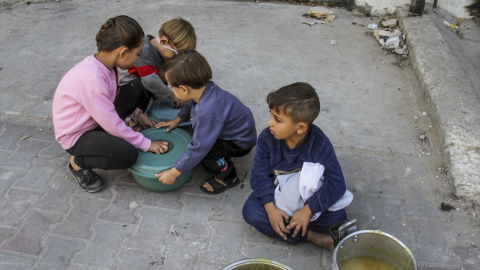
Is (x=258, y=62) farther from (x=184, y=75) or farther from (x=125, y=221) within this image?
(x=125, y=221)

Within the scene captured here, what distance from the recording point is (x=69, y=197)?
2650 mm

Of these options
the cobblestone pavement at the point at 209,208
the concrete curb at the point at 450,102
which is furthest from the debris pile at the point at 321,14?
the cobblestone pavement at the point at 209,208

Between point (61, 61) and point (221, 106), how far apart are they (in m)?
2.35

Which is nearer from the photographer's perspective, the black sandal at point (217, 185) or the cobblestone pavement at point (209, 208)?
the cobblestone pavement at point (209, 208)

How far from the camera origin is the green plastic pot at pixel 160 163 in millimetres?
2500

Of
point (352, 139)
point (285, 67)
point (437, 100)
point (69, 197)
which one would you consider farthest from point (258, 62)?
point (69, 197)

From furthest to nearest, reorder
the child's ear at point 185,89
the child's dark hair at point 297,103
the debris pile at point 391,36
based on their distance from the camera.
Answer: the debris pile at point 391,36 → the child's ear at point 185,89 → the child's dark hair at point 297,103

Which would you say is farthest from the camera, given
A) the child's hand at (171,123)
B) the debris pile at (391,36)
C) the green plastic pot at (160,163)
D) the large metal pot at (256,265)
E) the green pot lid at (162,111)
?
the debris pile at (391,36)

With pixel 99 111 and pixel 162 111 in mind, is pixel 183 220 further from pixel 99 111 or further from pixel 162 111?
pixel 162 111

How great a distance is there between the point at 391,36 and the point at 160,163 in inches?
115

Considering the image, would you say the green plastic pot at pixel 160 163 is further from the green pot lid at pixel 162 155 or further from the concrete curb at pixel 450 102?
the concrete curb at pixel 450 102

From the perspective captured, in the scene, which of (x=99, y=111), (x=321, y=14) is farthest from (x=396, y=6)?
(x=99, y=111)

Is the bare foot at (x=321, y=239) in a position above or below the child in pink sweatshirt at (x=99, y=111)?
below

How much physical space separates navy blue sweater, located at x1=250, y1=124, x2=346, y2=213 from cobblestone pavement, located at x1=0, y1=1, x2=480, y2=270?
30 cm
